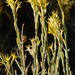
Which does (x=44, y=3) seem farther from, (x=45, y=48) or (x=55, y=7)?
(x=55, y=7)

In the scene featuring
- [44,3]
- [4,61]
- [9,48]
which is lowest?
[9,48]

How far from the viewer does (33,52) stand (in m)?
0.85

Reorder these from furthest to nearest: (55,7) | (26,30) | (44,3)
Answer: (26,30) → (55,7) → (44,3)

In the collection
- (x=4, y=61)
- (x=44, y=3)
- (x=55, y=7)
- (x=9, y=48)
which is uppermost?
(x=44, y=3)

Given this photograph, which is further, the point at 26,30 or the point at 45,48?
the point at 26,30

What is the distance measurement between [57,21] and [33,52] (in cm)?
11

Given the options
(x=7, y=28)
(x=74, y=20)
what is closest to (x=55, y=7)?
Result: (x=74, y=20)

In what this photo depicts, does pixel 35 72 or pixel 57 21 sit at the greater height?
pixel 57 21

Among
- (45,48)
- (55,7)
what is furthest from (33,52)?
(55,7)

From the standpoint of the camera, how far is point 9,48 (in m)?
2.44

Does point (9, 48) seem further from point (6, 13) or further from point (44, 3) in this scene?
point (44, 3)

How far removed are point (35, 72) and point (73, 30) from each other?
1.78 m

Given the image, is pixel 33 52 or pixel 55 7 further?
pixel 55 7

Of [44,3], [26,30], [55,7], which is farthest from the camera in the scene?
[26,30]
